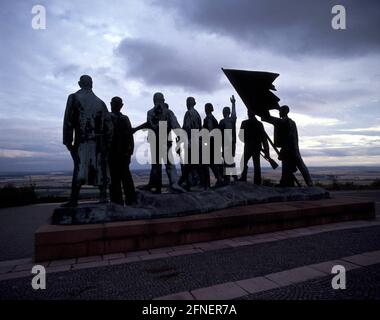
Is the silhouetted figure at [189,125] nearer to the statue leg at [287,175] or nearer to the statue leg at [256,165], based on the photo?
the statue leg at [256,165]

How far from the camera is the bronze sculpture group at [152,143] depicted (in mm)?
5082

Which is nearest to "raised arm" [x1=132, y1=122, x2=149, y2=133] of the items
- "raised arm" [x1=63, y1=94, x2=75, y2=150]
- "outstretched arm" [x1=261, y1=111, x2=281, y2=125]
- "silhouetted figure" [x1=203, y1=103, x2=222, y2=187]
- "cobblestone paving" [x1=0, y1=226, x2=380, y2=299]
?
"raised arm" [x1=63, y1=94, x2=75, y2=150]

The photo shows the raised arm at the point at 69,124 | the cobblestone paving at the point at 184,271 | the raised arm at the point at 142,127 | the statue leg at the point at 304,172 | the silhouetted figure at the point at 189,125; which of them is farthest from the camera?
the statue leg at the point at 304,172

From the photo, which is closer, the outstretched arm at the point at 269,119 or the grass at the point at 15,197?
the outstretched arm at the point at 269,119

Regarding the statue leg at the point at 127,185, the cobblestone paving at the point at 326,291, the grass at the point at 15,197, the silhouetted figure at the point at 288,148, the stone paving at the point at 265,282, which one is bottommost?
the grass at the point at 15,197

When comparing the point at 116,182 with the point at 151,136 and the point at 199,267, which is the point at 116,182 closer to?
the point at 151,136

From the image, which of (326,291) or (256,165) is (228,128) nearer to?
(256,165)

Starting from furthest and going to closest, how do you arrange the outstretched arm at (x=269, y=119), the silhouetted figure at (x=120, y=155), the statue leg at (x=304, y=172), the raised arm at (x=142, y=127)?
the outstretched arm at (x=269, y=119), the statue leg at (x=304, y=172), the raised arm at (x=142, y=127), the silhouetted figure at (x=120, y=155)

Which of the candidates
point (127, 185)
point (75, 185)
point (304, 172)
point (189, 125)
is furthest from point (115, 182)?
point (304, 172)

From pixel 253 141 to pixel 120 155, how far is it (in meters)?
4.52

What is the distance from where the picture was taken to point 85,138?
5.08 meters

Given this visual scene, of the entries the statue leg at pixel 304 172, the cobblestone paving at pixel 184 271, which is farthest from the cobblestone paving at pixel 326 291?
the statue leg at pixel 304 172
